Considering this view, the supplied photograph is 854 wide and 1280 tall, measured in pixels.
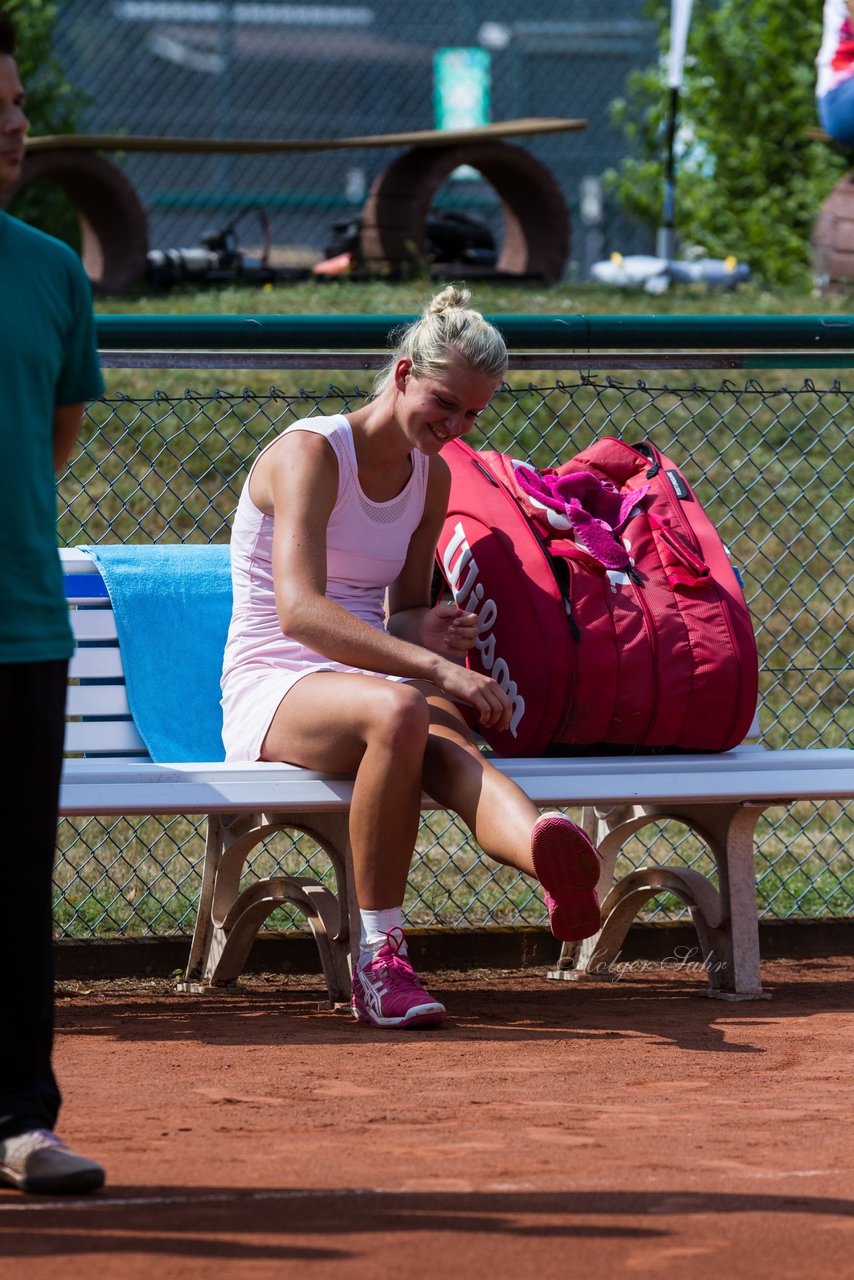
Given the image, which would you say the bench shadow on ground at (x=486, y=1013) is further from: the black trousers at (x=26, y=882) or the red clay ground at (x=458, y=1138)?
the black trousers at (x=26, y=882)

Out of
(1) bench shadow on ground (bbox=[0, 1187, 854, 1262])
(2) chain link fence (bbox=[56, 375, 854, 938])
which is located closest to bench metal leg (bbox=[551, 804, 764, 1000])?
(2) chain link fence (bbox=[56, 375, 854, 938])

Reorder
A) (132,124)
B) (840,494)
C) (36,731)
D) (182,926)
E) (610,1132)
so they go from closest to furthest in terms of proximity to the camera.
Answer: (36,731), (610,1132), (182,926), (840,494), (132,124)

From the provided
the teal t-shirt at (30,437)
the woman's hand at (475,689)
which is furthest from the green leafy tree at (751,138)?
the teal t-shirt at (30,437)

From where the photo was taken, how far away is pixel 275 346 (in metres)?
4.61

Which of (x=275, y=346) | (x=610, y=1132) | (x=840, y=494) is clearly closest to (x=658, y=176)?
(x=840, y=494)

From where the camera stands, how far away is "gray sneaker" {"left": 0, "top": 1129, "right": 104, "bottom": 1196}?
263 centimetres

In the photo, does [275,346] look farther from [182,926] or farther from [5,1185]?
[5,1185]

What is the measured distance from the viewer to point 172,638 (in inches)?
168

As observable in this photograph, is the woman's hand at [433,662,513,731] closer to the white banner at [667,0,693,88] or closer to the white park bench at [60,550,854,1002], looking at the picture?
the white park bench at [60,550,854,1002]

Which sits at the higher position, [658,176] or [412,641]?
[658,176]

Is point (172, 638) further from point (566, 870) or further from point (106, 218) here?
point (106, 218)

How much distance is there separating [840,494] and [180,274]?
13.8 feet

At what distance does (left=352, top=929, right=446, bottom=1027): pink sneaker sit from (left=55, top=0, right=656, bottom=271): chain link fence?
37.8ft

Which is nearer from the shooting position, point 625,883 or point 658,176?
point 625,883
